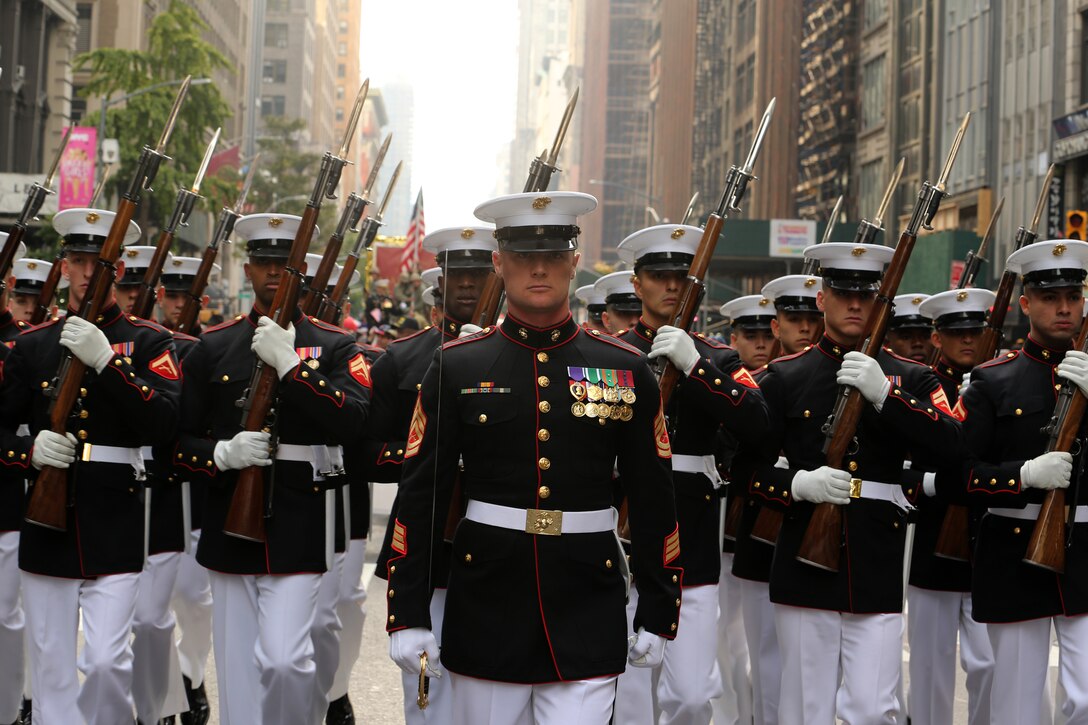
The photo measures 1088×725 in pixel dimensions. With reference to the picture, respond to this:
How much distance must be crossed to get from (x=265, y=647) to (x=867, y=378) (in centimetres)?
278

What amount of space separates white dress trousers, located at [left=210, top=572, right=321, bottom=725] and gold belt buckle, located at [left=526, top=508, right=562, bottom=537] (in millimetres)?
2222

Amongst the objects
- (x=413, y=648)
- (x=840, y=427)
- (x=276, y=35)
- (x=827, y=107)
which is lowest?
(x=413, y=648)

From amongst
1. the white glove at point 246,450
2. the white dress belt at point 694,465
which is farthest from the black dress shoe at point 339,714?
the white dress belt at point 694,465

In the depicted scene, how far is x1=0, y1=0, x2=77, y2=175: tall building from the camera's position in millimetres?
42969

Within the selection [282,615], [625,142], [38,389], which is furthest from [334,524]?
A: [625,142]

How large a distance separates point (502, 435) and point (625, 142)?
141592 millimetres

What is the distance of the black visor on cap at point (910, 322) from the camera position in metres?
9.22

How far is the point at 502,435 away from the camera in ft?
15.2

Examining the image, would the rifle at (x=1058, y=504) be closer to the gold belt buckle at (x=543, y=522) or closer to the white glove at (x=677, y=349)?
the white glove at (x=677, y=349)

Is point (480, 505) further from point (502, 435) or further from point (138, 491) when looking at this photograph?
point (138, 491)

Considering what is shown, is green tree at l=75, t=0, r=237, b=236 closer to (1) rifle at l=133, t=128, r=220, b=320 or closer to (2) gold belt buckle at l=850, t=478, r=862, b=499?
(1) rifle at l=133, t=128, r=220, b=320

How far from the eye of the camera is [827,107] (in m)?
57.8

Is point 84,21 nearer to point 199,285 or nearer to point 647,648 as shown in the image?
point 199,285

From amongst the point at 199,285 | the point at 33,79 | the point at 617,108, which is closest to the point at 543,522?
the point at 199,285
